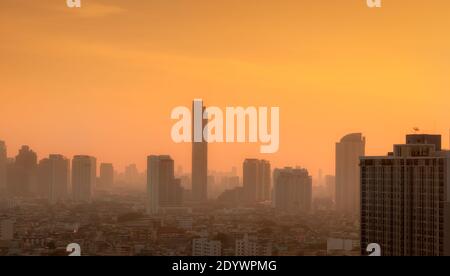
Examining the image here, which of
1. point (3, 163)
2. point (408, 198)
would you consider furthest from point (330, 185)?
point (408, 198)

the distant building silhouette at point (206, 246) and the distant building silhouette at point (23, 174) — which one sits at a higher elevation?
the distant building silhouette at point (23, 174)

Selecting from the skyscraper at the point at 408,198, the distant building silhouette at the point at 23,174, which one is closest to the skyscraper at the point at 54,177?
the distant building silhouette at the point at 23,174

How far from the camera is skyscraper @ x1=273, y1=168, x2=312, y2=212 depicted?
4871 mm

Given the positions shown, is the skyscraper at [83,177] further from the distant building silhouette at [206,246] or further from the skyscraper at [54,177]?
the distant building silhouette at [206,246]

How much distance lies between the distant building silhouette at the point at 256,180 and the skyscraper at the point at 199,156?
33cm

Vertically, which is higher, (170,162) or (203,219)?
(170,162)

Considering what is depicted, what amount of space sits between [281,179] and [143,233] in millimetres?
1260

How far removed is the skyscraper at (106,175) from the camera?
471cm

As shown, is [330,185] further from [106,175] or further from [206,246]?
[106,175]

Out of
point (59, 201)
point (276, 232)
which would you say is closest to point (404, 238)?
point (276, 232)

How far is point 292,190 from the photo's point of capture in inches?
201

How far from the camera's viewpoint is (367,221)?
6871mm

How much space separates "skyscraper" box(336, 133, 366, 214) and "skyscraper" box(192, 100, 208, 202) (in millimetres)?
1118
